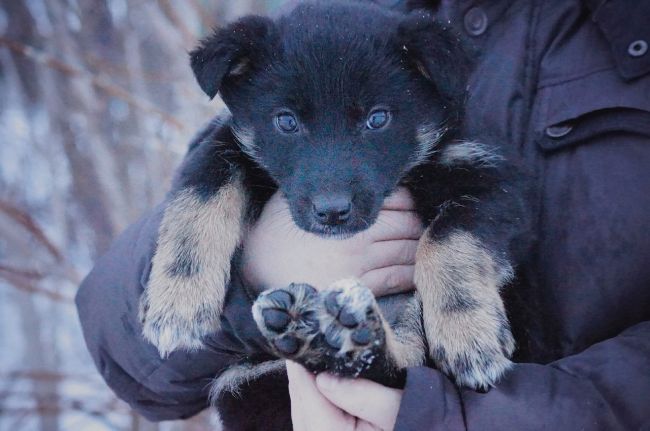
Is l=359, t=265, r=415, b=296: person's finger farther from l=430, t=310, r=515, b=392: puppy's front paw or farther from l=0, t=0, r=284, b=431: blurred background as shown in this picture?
l=0, t=0, r=284, b=431: blurred background

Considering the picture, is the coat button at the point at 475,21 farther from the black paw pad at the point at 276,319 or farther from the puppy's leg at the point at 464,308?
the black paw pad at the point at 276,319

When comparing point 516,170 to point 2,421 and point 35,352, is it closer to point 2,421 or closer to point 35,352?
point 2,421

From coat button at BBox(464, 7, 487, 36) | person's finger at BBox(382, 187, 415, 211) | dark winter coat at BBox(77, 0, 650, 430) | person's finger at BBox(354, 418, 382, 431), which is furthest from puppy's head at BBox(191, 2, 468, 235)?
person's finger at BBox(354, 418, 382, 431)

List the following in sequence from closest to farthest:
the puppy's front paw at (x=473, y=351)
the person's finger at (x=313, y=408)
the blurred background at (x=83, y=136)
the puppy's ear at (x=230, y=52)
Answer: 1. the person's finger at (x=313, y=408)
2. the puppy's front paw at (x=473, y=351)
3. the puppy's ear at (x=230, y=52)
4. the blurred background at (x=83, y=136)

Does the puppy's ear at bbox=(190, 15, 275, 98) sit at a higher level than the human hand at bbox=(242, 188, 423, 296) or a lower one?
higher

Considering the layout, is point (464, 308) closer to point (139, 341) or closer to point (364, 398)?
point (364, 398)

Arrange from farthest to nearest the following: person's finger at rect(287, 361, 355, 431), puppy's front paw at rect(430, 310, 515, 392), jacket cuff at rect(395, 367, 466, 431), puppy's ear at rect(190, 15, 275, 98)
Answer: puppy's ear at rect(190, 15, 275, 98) < puppy's front paw at rect(430, 310, 515, 392) < person's finger at rect(287, 361, 355, 431) < jacket cuff at rect(395, 367, 466, 431)

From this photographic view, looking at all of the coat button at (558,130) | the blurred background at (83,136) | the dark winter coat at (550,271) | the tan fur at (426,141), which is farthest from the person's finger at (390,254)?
the blurred background at (83,136)

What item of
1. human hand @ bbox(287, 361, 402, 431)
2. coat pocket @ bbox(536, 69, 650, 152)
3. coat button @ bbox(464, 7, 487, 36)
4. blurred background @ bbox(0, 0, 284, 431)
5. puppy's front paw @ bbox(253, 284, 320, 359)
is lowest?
blurred background @ bbox(0, 0, 284, 431)
